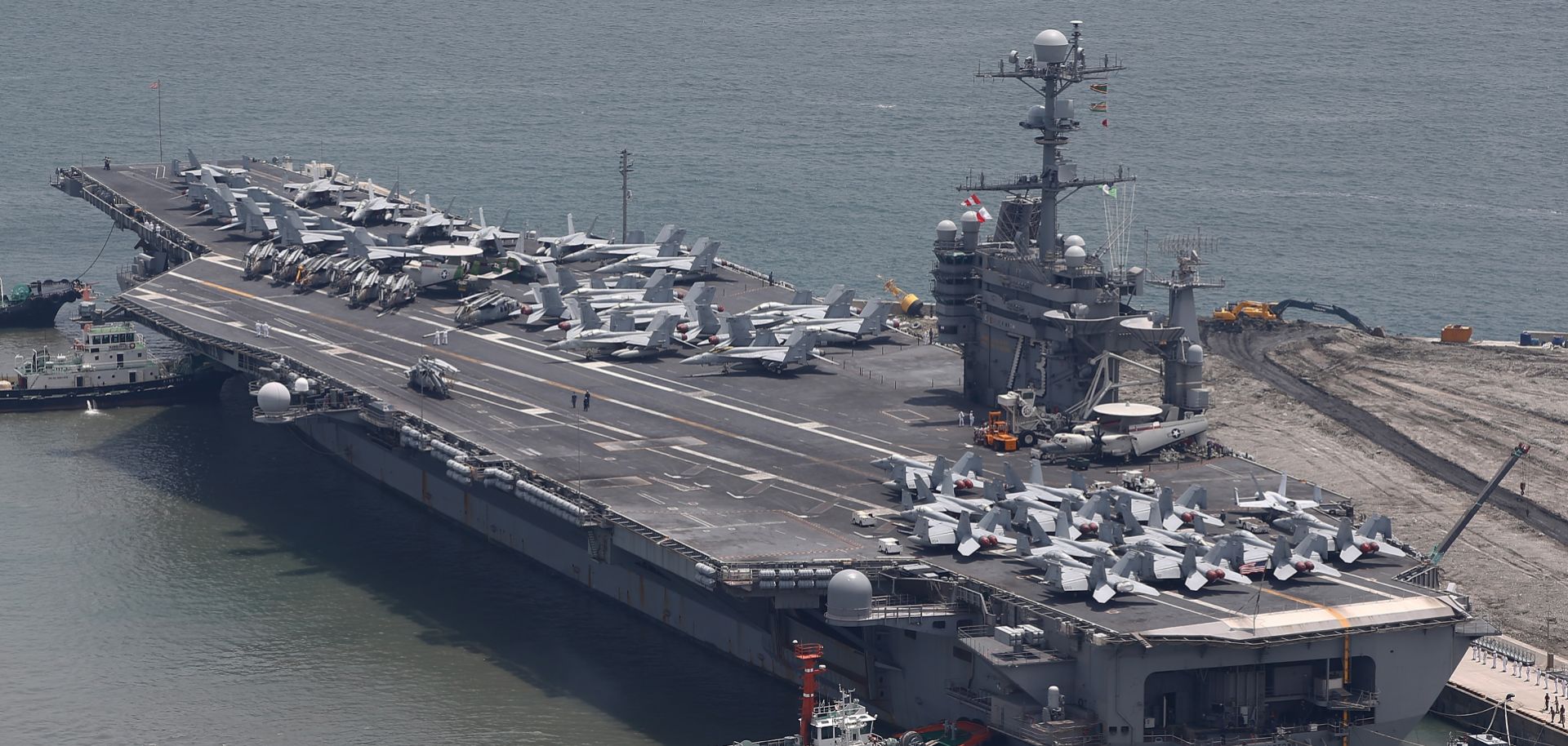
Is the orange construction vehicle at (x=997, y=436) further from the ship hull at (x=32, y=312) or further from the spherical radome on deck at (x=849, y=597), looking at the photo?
the ship hull at (x=32, y=312)

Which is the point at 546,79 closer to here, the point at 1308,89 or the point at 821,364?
the point at 1308,89

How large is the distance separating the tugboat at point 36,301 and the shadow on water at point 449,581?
2352cm

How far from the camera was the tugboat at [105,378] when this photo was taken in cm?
9481

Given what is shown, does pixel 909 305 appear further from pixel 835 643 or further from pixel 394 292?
pixel 835 643

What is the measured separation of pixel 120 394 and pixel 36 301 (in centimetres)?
2051

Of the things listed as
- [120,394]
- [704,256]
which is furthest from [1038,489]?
[120,394]

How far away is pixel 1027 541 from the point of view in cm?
5503

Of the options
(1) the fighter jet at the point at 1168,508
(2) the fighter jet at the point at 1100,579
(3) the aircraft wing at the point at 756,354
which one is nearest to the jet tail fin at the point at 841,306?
(3) the aircraft wing at the point at 756,354

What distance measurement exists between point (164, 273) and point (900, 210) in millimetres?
55253

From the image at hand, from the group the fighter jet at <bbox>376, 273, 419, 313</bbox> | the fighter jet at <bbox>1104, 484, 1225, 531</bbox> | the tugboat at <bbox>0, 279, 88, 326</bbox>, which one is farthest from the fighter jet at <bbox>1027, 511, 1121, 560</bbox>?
the tugboat at <bbox>0, 279, 88, 326</bbox>

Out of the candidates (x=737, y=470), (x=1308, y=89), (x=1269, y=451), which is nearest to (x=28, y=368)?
(x=737, y=470)

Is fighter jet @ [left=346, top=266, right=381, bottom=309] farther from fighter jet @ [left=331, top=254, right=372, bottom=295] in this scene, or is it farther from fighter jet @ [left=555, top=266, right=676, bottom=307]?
fighter jet @ [left=555, top=266, right=676, bottom=307]

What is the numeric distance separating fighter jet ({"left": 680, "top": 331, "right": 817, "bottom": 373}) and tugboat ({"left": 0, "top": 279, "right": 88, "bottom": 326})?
150 feet

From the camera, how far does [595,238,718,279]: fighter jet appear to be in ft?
321
